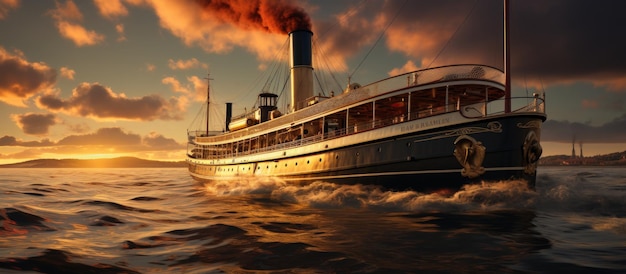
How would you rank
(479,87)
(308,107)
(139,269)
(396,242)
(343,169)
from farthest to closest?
(308,107), (343,169), (479,87), (396,242), (139,269)

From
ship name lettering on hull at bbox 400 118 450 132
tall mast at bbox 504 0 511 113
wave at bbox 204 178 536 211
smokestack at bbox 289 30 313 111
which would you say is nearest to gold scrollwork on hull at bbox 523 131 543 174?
wave at bbox 204 178 536 211

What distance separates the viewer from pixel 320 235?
348 inches

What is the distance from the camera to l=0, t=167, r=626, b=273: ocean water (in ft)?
20.8

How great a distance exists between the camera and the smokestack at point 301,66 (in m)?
27.1

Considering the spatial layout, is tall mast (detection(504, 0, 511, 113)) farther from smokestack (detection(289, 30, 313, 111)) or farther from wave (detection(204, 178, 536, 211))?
smokestack (detection(289, 30, 313, 111))

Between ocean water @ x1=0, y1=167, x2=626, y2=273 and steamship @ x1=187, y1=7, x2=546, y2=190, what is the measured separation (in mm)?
825

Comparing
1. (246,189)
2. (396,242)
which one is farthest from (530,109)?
(246,189)

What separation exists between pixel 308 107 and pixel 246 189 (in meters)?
6.33

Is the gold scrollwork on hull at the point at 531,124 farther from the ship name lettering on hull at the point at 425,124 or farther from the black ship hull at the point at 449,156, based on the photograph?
the ship name lettering on hull at the point at 425,124

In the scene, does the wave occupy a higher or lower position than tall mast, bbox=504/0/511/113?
lower

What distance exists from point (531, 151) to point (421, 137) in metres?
3.99

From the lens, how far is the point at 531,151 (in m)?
13.2

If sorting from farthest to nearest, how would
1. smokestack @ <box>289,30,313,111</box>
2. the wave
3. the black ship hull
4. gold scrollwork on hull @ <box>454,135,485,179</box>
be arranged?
smokestack @ <box>289,30,313,111</box>
gold scrollwork on hull @ <box>454,135,485,179</box>
the black ship hull
the wave

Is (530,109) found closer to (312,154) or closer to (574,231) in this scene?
(574,231)
